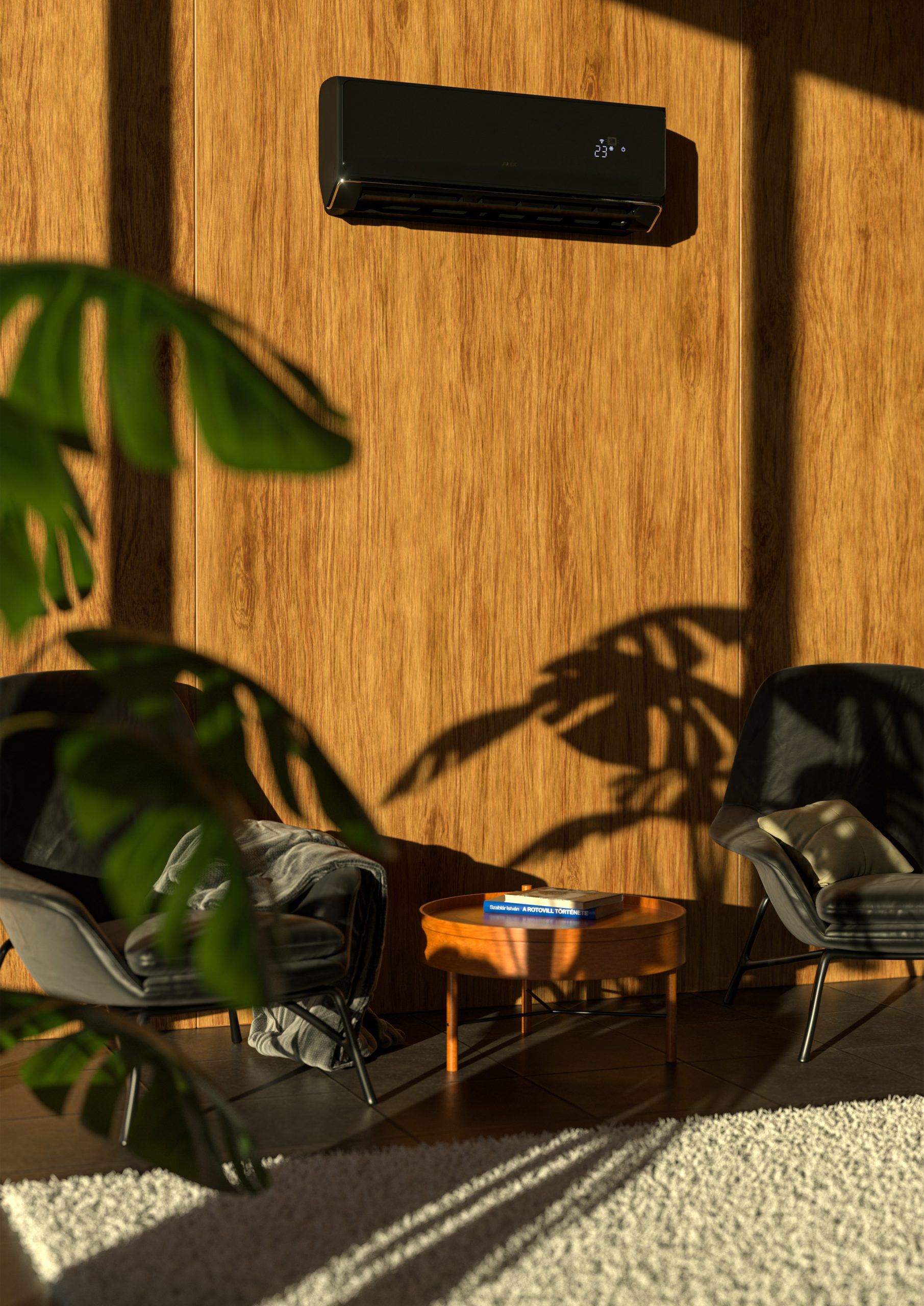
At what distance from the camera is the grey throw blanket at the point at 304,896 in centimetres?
307

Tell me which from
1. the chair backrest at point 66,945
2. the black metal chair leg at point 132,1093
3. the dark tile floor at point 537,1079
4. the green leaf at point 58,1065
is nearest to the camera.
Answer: the green leaf at point 58,1065

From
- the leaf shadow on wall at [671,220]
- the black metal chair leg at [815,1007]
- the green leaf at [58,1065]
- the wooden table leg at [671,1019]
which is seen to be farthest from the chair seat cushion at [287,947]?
the leaf shadow on wall at [671,220]

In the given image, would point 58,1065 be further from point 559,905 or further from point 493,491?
point 493,491

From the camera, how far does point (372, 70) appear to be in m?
3.80

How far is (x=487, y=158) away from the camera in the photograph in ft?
12.4

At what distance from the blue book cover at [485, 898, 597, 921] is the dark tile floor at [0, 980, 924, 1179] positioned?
37cm

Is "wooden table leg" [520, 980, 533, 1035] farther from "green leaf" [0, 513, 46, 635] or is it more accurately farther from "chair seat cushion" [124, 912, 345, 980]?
"green leaf" [0, 513, 46, 635]

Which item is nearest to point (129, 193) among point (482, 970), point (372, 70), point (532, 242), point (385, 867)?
point (372, 70)

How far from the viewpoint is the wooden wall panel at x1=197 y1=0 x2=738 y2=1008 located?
373 centimetres

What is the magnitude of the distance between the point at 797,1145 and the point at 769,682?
154cm

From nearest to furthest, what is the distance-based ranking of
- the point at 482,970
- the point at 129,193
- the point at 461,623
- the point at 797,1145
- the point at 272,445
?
the point at 272,445
the point at 797,1145
the point at 482,970
the point at 129,193
the point at 461,623

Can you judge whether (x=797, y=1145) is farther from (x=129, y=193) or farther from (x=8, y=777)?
(x=129, y=193)

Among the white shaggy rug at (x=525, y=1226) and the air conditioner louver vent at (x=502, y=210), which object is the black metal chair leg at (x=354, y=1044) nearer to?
the white shaggy rug at (x=525, y=1226)

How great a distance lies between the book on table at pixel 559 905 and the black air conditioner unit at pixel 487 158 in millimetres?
1865
